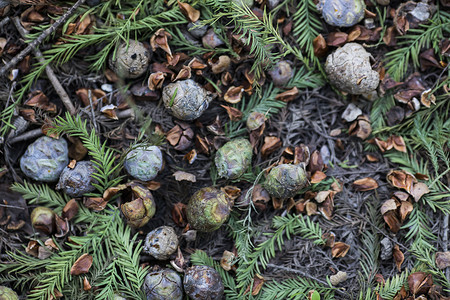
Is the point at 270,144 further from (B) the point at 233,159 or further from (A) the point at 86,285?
(A) the point at 86,285

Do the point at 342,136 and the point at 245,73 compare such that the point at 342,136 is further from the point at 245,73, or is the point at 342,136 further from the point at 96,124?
the point at 96,124

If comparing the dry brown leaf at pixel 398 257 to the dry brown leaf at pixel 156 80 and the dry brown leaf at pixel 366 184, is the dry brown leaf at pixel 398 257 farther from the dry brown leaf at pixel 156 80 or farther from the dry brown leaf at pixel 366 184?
the dry brown leaf at pixel 156 80

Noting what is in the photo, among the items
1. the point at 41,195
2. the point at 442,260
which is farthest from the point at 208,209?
the point at 442,260

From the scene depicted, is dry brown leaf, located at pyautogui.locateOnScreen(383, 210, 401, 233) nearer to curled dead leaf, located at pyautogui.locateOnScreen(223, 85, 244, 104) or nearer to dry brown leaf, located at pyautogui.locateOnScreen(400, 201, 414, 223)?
dry brown leaf, located at pyautogui.locateOnScreen(400, 201, 414, 223)

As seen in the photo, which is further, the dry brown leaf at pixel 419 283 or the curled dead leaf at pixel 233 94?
the curled dead leaf at pixel 233 94

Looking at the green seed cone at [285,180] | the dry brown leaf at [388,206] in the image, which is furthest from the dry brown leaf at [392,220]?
the green seed cone at [285,180]
